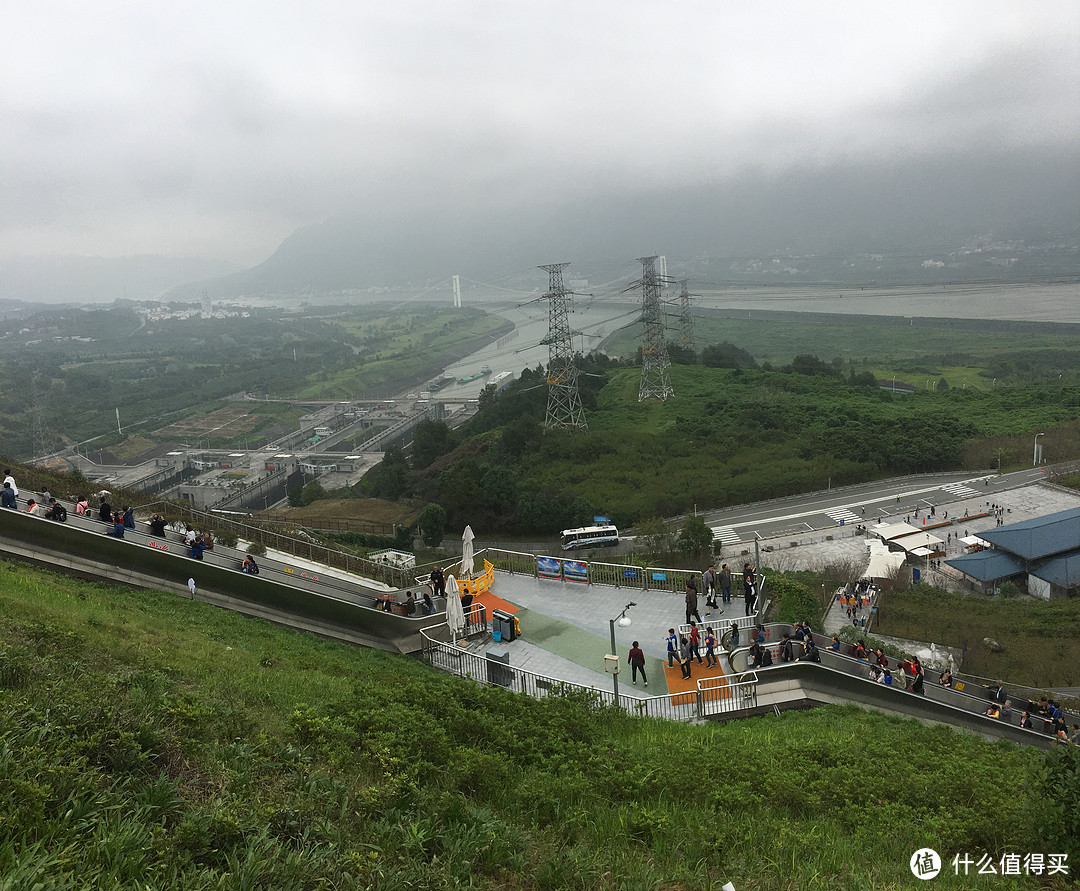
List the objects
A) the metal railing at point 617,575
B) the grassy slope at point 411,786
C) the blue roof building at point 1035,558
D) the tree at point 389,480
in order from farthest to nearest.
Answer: the tree at point 389,480
the blue roof building at point 1035,558
the metal railing at point 617,575
the grassy slope at point 411,786

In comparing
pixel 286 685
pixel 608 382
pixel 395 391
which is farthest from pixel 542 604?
pixel 395 391

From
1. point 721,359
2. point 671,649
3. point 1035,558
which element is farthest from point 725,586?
point 721,359

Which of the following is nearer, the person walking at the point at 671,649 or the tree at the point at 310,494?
the person walking at the point at 671,649

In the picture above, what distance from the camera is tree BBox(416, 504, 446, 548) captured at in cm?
3650

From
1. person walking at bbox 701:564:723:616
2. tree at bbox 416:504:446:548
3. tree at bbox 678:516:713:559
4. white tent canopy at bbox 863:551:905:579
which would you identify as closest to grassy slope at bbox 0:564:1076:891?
person walking at bbox 701:564:723:616

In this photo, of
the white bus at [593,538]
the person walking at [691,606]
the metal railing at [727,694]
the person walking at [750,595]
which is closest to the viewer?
the metal railing at [727,694]

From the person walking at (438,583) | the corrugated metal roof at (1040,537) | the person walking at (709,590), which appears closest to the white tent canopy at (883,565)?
the corrugated metal roof at (1040,537)

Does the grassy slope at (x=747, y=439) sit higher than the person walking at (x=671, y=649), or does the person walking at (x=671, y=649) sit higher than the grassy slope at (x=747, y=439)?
the person walking at (x=671, y=649)

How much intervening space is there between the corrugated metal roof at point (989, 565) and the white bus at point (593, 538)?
14154 mm

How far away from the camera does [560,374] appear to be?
53.4 metres

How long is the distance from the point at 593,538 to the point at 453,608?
2016cm

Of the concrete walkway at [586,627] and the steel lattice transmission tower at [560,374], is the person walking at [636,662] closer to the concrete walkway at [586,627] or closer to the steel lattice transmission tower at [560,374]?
the concrete walkway at [586,627]

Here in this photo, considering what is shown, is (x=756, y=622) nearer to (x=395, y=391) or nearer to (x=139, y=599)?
(x=139, y=599)

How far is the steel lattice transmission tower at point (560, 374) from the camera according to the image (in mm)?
52156
